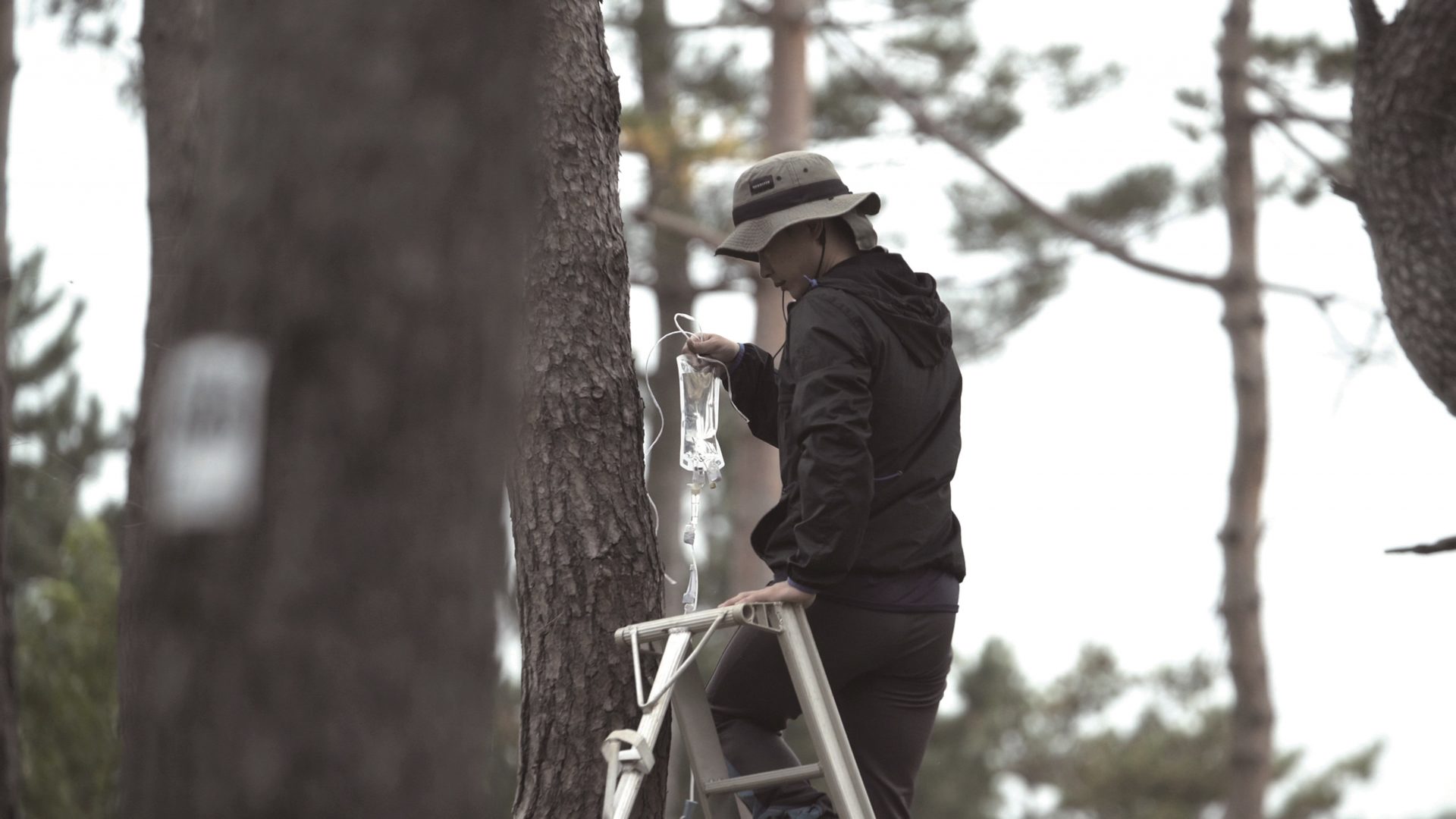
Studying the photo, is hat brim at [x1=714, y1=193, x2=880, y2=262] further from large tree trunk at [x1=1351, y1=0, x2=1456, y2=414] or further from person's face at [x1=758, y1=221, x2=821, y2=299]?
large tree trunk at [x1=1351, y1=0, x2=1456, y2=414]

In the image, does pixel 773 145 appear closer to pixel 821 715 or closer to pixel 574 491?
pixel 574 491

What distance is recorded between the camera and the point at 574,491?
3.35 metres

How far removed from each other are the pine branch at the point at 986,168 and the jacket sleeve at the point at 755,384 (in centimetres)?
755

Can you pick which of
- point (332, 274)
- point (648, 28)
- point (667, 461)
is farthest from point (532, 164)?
point (667, 461)

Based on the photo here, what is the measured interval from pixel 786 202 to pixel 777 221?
51 millimetres

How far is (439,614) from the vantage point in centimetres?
151

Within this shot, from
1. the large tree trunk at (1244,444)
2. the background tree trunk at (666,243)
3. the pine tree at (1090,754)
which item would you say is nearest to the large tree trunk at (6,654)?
the background tree trunk at (666,243)

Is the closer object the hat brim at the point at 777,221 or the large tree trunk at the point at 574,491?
the hat brim at the point at 777,221

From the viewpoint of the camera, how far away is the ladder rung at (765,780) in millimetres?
2924

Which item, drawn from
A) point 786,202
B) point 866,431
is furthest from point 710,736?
point 786,202

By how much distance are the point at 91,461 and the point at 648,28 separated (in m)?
11.0

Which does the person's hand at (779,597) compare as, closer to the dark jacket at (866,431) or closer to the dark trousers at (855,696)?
the dark jacket at (866,431)

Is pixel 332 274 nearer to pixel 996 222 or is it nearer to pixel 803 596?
pixel 803 596

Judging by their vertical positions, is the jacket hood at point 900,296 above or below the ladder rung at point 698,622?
above
